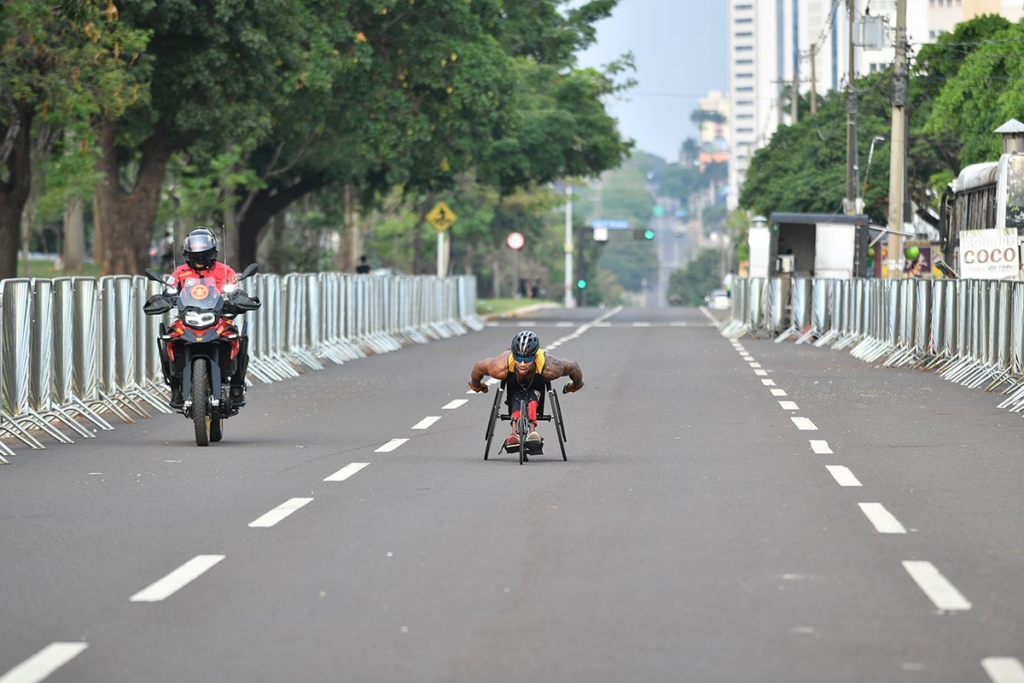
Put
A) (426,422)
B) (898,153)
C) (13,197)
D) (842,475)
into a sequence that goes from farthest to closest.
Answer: (898,153) < (13,197) < (426,422) < (842,475)

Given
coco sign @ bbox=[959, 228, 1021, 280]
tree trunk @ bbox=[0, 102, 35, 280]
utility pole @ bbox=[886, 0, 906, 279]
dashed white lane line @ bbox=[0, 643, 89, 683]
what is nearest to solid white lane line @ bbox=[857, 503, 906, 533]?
dashed white lane line @ bbox=[0, 643, 89, 683]

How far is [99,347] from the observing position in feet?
57.6

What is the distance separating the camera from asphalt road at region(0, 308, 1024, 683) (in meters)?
6.55

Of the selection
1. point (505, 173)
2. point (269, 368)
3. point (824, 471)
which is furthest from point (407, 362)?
point (505, 173)

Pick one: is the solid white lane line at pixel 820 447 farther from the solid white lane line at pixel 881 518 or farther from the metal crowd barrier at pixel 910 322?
the metal crowd barrier at pixel 910 322

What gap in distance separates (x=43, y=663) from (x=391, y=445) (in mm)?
8297

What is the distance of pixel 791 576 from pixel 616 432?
773 cm

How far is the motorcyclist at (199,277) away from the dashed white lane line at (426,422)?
193 centimetres

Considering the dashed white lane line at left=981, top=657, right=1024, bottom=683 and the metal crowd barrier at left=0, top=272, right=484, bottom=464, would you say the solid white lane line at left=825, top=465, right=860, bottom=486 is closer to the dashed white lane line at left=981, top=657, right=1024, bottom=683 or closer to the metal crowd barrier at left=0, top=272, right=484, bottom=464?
the dashed white lane line at left=981, top=657, right=1024, bottom=683

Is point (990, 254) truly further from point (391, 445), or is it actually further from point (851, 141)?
point (851, 141)

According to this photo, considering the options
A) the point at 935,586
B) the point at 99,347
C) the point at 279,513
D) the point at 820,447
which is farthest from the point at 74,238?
the point at 935,586

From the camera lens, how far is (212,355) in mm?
15023

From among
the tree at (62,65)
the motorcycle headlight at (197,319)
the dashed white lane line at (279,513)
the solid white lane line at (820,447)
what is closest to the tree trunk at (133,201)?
the tree at (62,65)

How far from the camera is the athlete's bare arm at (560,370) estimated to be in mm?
13133
